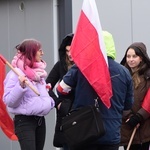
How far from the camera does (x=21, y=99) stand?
5703 mm

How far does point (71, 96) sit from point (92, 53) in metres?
0.54

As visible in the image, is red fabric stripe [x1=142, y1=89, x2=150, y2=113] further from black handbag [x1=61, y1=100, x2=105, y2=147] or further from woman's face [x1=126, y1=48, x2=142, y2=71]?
black handbag [x1=61, y1=100, x2=105, y2=147]

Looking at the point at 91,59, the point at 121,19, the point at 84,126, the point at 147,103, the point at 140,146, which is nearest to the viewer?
the point at 84,126

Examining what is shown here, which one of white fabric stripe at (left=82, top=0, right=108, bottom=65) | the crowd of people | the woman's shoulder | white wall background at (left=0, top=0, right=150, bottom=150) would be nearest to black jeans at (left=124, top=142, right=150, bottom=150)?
the crowd of people

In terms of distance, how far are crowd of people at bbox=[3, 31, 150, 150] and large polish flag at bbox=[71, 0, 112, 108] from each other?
8 cm

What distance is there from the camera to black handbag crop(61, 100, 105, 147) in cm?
482

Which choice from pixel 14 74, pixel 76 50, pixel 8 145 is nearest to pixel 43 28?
pixel 8 145

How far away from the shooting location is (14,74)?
18.7 feet

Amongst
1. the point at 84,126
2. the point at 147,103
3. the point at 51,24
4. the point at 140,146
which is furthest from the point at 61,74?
the point at 51,24

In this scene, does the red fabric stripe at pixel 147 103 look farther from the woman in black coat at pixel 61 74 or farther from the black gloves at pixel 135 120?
the woman in black coat at pixel 61 74

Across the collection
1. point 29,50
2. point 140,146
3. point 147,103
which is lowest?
point 140,146

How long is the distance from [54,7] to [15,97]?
2.82 meters

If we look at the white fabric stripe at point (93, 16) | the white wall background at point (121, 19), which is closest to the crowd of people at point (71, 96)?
the white fabric stripe at point (93, 16)

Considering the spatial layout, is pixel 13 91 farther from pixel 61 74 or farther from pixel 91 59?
pixel 91 59
